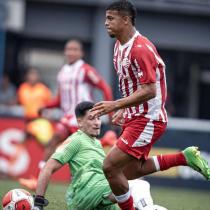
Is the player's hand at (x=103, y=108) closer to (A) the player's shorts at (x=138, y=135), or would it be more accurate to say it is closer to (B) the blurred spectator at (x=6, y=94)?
(A) the player's shorts at (x=138, y=135)

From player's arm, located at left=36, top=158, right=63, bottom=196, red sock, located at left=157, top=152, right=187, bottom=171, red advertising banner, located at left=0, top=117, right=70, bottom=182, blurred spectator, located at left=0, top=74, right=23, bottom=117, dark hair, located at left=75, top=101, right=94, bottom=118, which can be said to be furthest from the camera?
blurred spectator, located at left=0, top=74, right=23, bottom=117

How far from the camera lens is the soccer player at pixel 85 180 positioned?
28.7 ft

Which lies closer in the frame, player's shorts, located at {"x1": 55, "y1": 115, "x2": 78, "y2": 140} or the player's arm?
the player's arm

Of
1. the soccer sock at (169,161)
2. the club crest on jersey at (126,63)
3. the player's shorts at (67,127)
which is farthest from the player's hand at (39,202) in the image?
the player's shorts at (67,127)

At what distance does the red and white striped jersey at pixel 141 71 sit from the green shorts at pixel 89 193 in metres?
0.71

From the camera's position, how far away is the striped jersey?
8.94 meters

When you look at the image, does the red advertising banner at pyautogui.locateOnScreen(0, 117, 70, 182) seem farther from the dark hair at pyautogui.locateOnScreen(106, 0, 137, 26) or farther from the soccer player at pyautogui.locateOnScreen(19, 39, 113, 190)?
the dark hair at pyautogui.locateOnScreen(106, 0, 137, 26)

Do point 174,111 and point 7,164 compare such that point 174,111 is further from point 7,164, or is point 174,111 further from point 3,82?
point 7,164

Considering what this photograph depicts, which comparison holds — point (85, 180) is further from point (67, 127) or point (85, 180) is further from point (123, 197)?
point (67, 127)

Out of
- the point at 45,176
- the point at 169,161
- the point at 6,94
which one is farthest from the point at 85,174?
the point at 6,94

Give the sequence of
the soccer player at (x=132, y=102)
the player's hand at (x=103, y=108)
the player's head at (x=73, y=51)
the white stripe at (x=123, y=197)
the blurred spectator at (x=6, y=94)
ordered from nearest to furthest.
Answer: the player's hand at (x=103, y=108) → the soccer player at (x=132, y=102) → the white stripe at (x=123, y=197) → the player's head at (x=73, y=51) → the blurred spectator at (x=6, y=94)

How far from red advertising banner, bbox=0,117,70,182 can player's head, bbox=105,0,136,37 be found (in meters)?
8.55

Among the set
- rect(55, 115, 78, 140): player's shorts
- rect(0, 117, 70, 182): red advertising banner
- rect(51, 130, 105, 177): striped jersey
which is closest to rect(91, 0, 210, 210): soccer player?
rect(51, 130, 105, 177): striped jersey

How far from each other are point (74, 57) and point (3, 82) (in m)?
6.47
